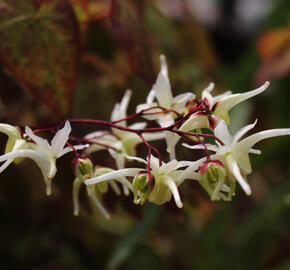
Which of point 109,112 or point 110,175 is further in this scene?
point 109,112

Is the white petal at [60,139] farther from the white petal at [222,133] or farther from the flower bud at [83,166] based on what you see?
the white petal at [222,133]

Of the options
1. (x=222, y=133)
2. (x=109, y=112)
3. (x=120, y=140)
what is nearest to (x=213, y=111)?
(x=222, y=133)

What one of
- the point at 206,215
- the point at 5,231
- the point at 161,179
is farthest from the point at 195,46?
the point at 161,179

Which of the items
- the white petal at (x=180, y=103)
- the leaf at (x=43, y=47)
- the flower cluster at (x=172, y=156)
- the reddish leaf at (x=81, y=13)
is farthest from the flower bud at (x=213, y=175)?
the reddish leaf at (x=81, y=13)

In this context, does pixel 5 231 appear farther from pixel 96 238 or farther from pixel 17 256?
pixel 96 238

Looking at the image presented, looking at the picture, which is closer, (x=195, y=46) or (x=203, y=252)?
(x=203, y=252)

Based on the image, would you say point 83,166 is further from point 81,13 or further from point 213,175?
point 81,13

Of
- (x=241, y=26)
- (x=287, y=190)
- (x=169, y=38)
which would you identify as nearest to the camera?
A: (x=287, y=190)
